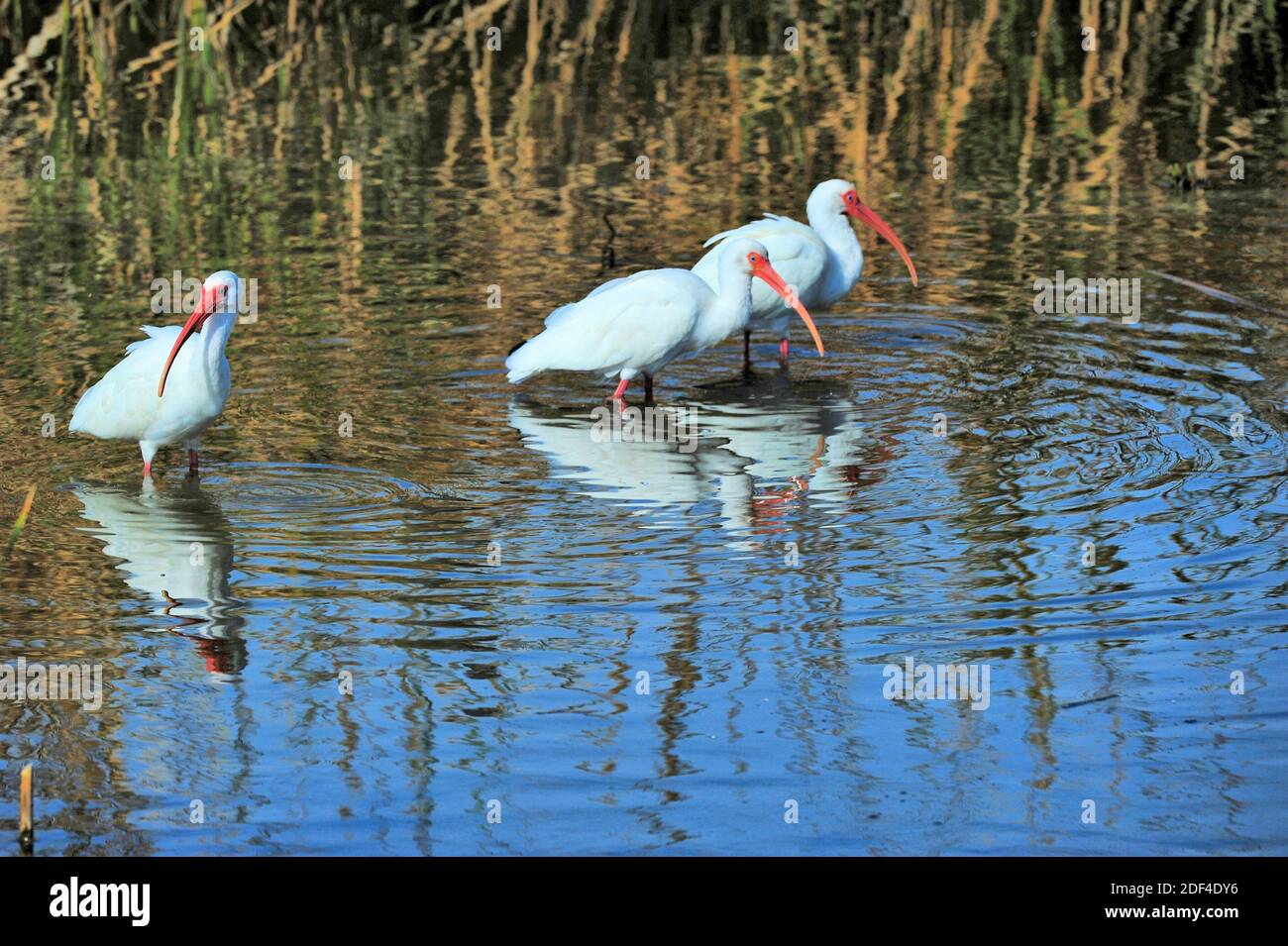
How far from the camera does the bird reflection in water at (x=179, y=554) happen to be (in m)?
6.24

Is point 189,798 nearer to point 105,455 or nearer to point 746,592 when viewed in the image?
point 746,592

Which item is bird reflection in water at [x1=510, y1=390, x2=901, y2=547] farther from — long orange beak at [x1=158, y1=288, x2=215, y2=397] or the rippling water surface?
long orange beak at [x1=158, y1=288, x2=215, y2=397]

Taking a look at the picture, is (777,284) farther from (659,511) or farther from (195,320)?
(195,320)

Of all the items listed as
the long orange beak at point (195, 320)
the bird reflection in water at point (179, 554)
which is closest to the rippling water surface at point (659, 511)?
the bird reflection in water at point (179, 554)

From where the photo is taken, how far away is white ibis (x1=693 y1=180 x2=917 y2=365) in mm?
9758

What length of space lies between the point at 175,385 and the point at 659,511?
188cm

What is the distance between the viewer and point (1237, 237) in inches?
435

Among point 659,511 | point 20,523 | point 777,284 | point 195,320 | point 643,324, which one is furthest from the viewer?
Result: point 777,284

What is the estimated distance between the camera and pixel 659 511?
7.35m

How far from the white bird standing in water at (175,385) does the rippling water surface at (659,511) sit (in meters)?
0.23

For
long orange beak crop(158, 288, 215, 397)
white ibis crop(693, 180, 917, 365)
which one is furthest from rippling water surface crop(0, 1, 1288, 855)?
long orange beak crop(158, 288, 215, 397)

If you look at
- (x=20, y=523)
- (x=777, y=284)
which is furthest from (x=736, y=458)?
(x=20, y=523)

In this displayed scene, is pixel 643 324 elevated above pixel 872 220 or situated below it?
below

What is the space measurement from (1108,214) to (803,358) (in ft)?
9.47
